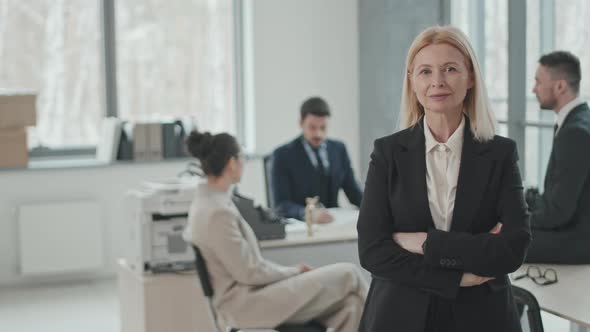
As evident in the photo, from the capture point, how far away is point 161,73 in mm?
7785

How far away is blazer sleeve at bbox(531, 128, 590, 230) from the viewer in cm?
384

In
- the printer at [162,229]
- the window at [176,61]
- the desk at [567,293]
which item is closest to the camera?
the desk at [567,293]

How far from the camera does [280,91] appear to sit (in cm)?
770

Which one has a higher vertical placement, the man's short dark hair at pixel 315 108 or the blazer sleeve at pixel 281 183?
the man's short dark hair at pixel 315 108

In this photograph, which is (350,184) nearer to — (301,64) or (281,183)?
(281,183)

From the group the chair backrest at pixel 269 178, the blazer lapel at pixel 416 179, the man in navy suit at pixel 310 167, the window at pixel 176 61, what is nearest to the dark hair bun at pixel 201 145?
the man in navy suit at pixel 310 167

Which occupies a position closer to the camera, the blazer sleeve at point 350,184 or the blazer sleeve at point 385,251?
the blazer sleeve at point 385,251

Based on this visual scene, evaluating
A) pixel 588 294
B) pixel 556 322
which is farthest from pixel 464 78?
pixel 556 322

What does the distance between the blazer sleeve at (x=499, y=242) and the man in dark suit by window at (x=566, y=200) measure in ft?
4.82

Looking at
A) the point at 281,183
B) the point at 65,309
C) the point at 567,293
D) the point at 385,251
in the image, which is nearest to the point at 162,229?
the point at 281,183

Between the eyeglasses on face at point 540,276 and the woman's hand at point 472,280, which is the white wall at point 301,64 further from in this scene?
the woman's hand at point 472,280

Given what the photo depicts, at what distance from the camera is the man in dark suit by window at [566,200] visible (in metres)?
3.71

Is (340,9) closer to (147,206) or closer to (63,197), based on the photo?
(63,197)

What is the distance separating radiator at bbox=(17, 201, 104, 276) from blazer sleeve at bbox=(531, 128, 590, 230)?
406 cm
